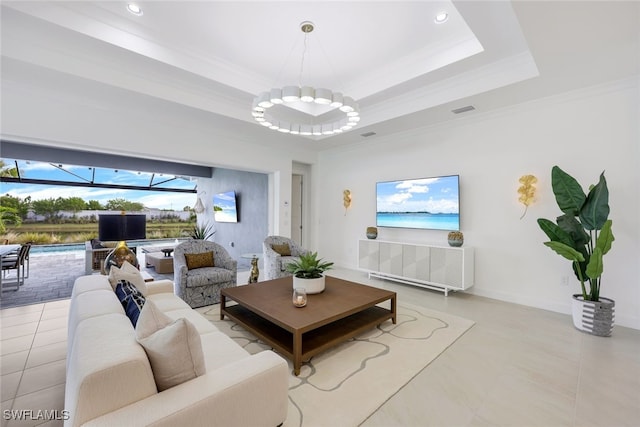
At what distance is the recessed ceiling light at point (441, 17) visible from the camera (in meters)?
2.79

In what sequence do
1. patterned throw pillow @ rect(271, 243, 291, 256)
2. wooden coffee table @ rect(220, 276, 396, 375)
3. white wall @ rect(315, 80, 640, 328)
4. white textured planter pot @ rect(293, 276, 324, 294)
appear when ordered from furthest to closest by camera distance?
patterned throw pillow @ rect(271, 243, 291, 256), white wall @ rect(315, 80, 640, 328), white textured planter pot @ rect(293, 276, 324, 294), wooden coffee table @ rect(220, 276, 396, 375)

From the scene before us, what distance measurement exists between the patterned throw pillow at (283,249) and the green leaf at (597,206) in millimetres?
4230

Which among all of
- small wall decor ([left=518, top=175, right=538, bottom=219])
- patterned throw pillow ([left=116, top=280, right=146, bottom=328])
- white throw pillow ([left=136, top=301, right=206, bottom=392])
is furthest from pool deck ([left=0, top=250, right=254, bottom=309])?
small wall decor ([left=518, top=175, right=538, bottom=219])

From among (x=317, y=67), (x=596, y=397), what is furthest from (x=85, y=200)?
(x=596, y=397)

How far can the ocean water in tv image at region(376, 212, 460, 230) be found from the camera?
4625mm

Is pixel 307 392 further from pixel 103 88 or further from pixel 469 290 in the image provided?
pixel 103 88

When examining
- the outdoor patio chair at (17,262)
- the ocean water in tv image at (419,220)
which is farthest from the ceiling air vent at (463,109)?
the outdoor patio chair at (17,262)

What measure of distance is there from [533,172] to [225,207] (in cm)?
702

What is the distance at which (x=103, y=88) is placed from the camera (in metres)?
3.40

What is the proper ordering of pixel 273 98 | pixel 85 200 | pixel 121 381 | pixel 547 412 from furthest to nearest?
pixel 85 200
pixel 273 98
pixel 547 412
pixel 121 381

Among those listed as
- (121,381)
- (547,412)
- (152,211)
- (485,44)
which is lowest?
(547,412)

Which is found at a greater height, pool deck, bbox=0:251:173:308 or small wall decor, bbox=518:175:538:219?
small wall decor, bbox=518:175:538:219

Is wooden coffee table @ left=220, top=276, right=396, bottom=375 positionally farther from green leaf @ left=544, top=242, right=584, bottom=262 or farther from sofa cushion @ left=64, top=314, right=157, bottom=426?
green leaf @ left=544, top=242, right=584, bottom=262

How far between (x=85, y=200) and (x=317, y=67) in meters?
8.77
